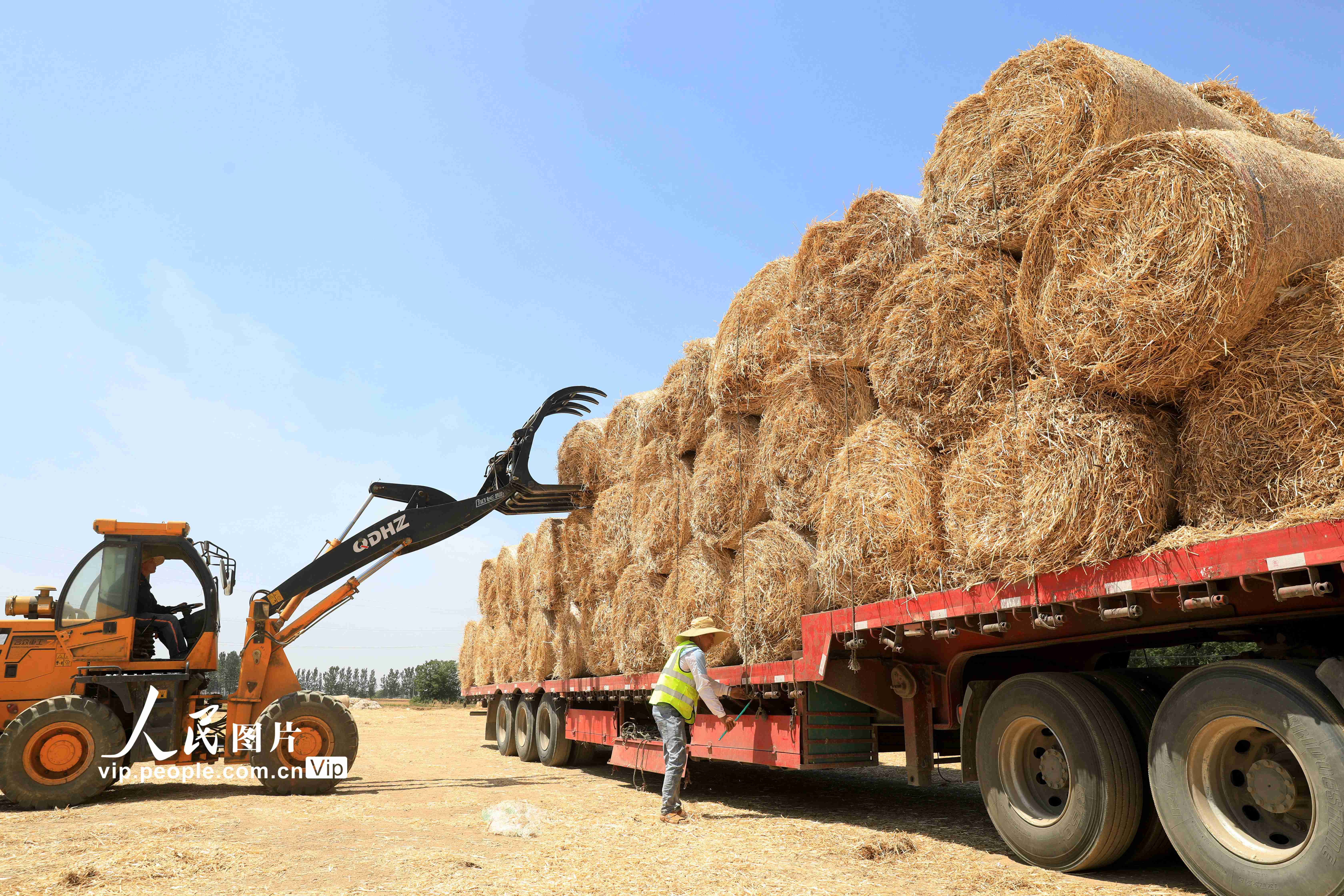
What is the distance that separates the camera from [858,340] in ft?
24.0

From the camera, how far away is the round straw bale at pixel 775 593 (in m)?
7.92

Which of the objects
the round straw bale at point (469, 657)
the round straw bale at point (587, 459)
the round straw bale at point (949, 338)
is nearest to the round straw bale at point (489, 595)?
the round straw bale at point (469, 657)

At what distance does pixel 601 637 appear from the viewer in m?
12.0

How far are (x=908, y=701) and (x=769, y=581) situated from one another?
149 cm

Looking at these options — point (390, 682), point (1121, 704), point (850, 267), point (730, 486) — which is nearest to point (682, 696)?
point (730, 486)

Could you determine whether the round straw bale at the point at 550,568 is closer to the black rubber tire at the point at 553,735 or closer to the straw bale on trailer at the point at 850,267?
the black rubber tire at the point at 553,735

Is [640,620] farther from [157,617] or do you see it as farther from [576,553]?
[157,617]

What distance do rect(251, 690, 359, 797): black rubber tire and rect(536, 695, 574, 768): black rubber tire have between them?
12.3 ft

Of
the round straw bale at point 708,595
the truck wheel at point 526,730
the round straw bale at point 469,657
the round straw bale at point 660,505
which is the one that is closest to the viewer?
the round straw bale at point 708,595

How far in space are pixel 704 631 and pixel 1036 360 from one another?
391 centimetres

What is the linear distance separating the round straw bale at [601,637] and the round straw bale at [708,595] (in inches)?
72.9

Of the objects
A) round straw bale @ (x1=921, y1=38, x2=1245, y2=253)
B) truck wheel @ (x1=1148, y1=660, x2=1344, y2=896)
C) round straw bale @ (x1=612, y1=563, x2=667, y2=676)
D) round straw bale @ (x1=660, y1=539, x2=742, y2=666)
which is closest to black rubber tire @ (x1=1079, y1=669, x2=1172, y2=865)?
truck wheel @ (x1=1148, y1=660, x2=1344, y2=896)

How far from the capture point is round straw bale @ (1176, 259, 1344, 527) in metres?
4.18

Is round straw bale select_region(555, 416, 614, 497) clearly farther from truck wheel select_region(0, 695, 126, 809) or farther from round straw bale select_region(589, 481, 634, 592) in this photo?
truck wheel select_region(0, 695, 126, 809)
